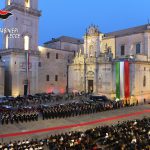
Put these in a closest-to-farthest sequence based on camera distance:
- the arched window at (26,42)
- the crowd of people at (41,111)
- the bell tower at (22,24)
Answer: the crowd of people at (41,111)
the bell tower at (22,24)
the arched window at (26,42)

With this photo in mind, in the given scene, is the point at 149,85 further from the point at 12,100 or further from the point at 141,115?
the point at 12,100

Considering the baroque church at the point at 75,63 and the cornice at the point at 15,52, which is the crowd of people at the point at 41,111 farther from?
the cornice at the point at 15,52

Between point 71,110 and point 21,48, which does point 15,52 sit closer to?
point 21,48

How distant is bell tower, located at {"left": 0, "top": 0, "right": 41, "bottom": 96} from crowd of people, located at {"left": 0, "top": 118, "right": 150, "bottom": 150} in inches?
1050

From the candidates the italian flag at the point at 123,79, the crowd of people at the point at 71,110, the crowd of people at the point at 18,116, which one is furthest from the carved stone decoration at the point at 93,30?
the crowd of people at the point at 18,116

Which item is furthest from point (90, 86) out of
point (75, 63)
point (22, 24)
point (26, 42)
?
point (22, 24)

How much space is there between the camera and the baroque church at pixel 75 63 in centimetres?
4400

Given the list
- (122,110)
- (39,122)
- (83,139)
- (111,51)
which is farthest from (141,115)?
(111,51)

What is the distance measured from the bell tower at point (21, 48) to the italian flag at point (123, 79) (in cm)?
1503

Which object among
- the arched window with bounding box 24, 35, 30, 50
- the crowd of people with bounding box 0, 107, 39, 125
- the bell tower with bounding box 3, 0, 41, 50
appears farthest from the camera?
the arched window with bounding box 24, 35, 30, 50

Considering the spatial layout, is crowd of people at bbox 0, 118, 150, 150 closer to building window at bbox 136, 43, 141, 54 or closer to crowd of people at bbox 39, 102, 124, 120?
crowd of people at bbox 39, 102, 124, 120

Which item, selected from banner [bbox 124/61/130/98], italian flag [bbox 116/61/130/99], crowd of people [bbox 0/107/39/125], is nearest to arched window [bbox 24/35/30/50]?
italian flag [bbox 116/61/130/99]

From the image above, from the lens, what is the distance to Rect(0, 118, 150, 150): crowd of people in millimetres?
16656

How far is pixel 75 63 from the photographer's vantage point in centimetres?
5222
